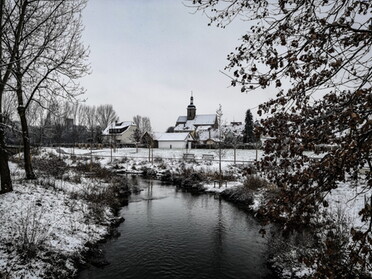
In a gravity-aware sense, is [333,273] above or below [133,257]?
above

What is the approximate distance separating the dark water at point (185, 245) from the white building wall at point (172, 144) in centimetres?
4238

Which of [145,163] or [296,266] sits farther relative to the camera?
[145,163]

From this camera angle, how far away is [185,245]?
920 centimetres

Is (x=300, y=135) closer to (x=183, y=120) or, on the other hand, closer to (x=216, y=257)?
(x=216, y=257)

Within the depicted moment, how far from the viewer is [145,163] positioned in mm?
31750

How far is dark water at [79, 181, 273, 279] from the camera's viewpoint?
24.1 feet

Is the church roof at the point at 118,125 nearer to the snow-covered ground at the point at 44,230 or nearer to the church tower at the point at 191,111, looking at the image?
the church tower at the point at 191,111

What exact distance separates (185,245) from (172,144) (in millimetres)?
48548

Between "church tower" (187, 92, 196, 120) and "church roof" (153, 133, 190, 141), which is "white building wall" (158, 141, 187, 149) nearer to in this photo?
"church roof" (153, 133, 190, 141)

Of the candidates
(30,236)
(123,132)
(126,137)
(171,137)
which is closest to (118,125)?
(123,132)

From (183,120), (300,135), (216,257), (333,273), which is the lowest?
(216,257)

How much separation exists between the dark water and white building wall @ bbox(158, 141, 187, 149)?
42.4 m

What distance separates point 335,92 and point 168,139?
55.0 meters

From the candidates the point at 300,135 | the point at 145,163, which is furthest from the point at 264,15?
the point at 145,163
